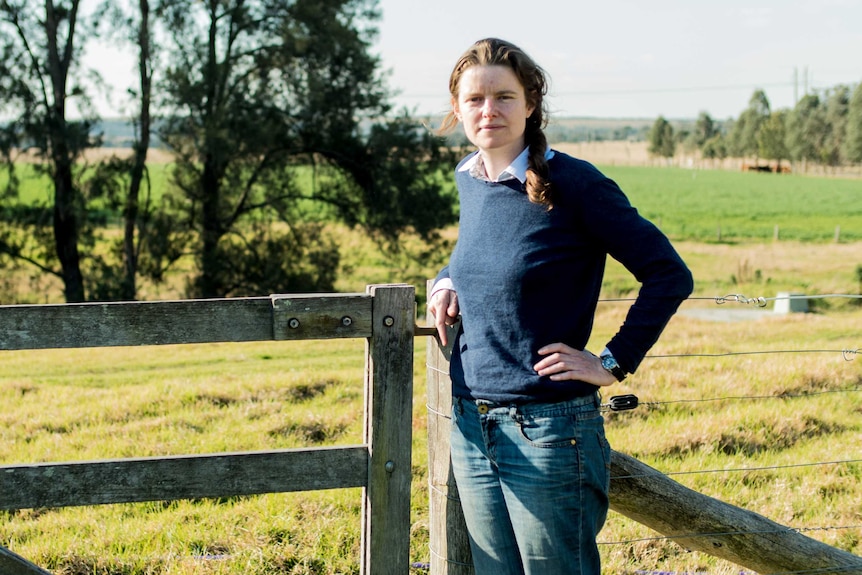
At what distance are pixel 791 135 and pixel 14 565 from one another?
109 m

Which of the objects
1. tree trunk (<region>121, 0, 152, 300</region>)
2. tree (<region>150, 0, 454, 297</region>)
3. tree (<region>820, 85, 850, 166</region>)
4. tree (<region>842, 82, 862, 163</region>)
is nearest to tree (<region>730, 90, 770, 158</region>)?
tree (<region>820, 85, 850, 166</region>)

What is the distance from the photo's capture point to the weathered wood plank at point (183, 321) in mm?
2662

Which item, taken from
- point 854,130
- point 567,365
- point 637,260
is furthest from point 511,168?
point 854,130

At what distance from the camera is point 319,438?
6.47 meters

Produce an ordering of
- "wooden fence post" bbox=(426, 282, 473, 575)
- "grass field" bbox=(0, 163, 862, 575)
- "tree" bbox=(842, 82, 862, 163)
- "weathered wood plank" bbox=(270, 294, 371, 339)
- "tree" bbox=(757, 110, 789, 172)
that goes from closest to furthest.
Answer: "weathered wood plank" bbox=(270, 294, 371, 339), "wooden fence post" bbox=(426, 282, 473, 575), "grass field" bbox=(0, 163, 862, 575), "tree" bbox=(842, 82, 862, 163), "tree" bbox=(757, 110, 789, 172)

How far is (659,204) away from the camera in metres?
63.2

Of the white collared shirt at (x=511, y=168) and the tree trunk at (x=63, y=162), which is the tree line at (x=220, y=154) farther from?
the white collared shirt at (x=511, y=168)

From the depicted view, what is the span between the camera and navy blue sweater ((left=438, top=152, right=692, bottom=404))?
2.60 meters

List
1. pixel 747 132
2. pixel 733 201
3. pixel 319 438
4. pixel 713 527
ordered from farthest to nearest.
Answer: pixel 747 132
pixel 733 201
pixel 319 438
pixel 713 527

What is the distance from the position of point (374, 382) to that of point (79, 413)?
16.4 ft

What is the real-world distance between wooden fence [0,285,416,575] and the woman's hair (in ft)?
1.84

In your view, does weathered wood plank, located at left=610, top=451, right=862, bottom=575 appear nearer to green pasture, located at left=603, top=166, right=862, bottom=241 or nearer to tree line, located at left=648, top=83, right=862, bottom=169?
green pasture, located at left=603, top=166, right=862, bottom=241

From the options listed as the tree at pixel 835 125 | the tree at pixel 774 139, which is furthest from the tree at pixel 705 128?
the tree at pixel 835 125

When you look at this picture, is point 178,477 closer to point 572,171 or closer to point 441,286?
point 441,286
